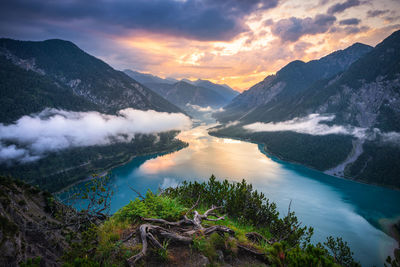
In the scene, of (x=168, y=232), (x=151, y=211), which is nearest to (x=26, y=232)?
(x=151, y=211)

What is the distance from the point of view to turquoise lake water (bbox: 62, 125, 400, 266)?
222 ft

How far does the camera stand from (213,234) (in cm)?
845

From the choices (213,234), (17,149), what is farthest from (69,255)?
(17,149)

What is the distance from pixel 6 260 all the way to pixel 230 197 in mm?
20980

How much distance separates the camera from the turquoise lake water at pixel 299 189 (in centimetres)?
6781

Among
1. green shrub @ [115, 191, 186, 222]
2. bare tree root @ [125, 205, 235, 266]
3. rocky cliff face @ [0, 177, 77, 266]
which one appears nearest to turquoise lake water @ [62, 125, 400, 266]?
rocky cliff face @ [0, 177, 77, 266]

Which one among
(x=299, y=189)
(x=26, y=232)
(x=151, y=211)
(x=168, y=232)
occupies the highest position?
(x=151, y=211)

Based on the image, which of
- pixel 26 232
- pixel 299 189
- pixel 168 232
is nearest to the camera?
pixel 26 232

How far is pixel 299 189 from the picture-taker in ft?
355

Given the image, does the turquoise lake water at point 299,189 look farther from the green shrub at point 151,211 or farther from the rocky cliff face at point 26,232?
the green shrub at point 151,211

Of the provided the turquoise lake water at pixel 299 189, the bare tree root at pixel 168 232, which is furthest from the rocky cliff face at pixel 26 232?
the turquoise lake water at pixel 299 189

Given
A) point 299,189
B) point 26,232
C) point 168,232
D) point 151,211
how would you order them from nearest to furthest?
point 26,232
point 168,232
point 151,211
point 299,189

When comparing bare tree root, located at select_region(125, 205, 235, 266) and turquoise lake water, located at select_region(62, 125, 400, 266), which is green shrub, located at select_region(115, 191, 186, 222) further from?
turquoise lake water, located at select_region(62, 125, 400, 266)

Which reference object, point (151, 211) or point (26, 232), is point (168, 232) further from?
point (26, 232)
